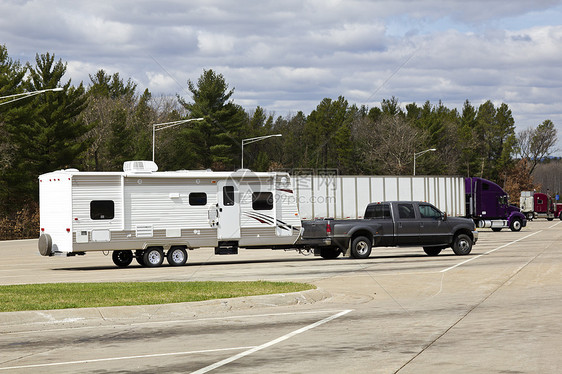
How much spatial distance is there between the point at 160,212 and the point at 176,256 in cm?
160

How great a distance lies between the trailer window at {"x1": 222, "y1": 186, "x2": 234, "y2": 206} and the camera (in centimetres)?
2669

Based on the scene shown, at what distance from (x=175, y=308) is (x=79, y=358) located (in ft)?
13.9

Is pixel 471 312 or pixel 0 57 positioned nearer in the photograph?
pixel 471 312

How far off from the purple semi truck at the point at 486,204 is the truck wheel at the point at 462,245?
22.6 metres

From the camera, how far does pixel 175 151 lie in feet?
248

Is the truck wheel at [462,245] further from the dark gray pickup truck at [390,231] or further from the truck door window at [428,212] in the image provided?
the truck door window at [428,212]

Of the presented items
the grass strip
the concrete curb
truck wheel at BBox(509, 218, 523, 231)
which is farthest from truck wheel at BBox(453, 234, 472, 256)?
truck wheel at BBox(509, 218, 523, 231)

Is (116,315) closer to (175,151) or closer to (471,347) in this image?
(471,347)

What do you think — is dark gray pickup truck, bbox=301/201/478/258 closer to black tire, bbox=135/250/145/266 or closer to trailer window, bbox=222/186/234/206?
trailer window, bbox=222/186/234/206

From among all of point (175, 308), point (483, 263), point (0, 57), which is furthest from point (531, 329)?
point (0, 57)

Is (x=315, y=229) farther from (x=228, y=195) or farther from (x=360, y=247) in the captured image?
(x=228, y=195)

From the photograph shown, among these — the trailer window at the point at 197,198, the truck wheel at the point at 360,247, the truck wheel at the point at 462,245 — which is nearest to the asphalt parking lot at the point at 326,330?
the trailer window at the point at 197,198

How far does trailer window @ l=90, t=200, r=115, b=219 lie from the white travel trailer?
0.03 meters

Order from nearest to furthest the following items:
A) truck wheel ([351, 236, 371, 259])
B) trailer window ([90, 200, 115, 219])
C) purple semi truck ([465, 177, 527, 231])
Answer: trailer window ([90, 200, 115, 219]) → truck wheel ([351, 236, 371, 259]) → purple semi truck ([465, 177, 527, 231])
